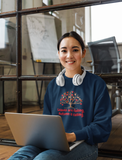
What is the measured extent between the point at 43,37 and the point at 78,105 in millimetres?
768

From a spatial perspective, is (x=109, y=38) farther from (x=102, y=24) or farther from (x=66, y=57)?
(x=66, y=57)

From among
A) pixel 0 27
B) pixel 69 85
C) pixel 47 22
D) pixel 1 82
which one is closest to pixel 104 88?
pixel 69 85

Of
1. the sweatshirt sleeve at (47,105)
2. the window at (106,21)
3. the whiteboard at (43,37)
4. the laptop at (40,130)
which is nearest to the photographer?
the laptop at (40,130)

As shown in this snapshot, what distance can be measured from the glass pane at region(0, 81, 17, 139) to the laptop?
30.8 inches

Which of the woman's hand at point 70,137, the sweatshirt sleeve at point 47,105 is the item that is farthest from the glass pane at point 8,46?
the woman's hand at point 70,137

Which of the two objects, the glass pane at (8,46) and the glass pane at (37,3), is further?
the glass pane at (8,46)

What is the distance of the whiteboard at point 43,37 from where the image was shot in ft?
5.04

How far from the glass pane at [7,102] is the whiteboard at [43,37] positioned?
13.6 inches

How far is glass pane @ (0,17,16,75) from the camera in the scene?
5.53 feet

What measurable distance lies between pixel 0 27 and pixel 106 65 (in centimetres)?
101

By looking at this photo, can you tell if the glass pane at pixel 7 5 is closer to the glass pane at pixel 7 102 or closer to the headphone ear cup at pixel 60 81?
the glass pane at pixel 7 102

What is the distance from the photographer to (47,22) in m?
1.56

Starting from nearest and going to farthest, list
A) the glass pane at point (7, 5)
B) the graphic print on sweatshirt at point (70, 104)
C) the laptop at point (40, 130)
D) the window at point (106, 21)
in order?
the laptop at point (40, 130), the graphic print on sweatshirt at point (70, 104), the window at point (106, 21), the glass pane at point (7, 5)

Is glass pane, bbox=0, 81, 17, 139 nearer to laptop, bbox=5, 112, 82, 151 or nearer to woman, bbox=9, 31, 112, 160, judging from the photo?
woman, bbox=9, 31, 112, 160
